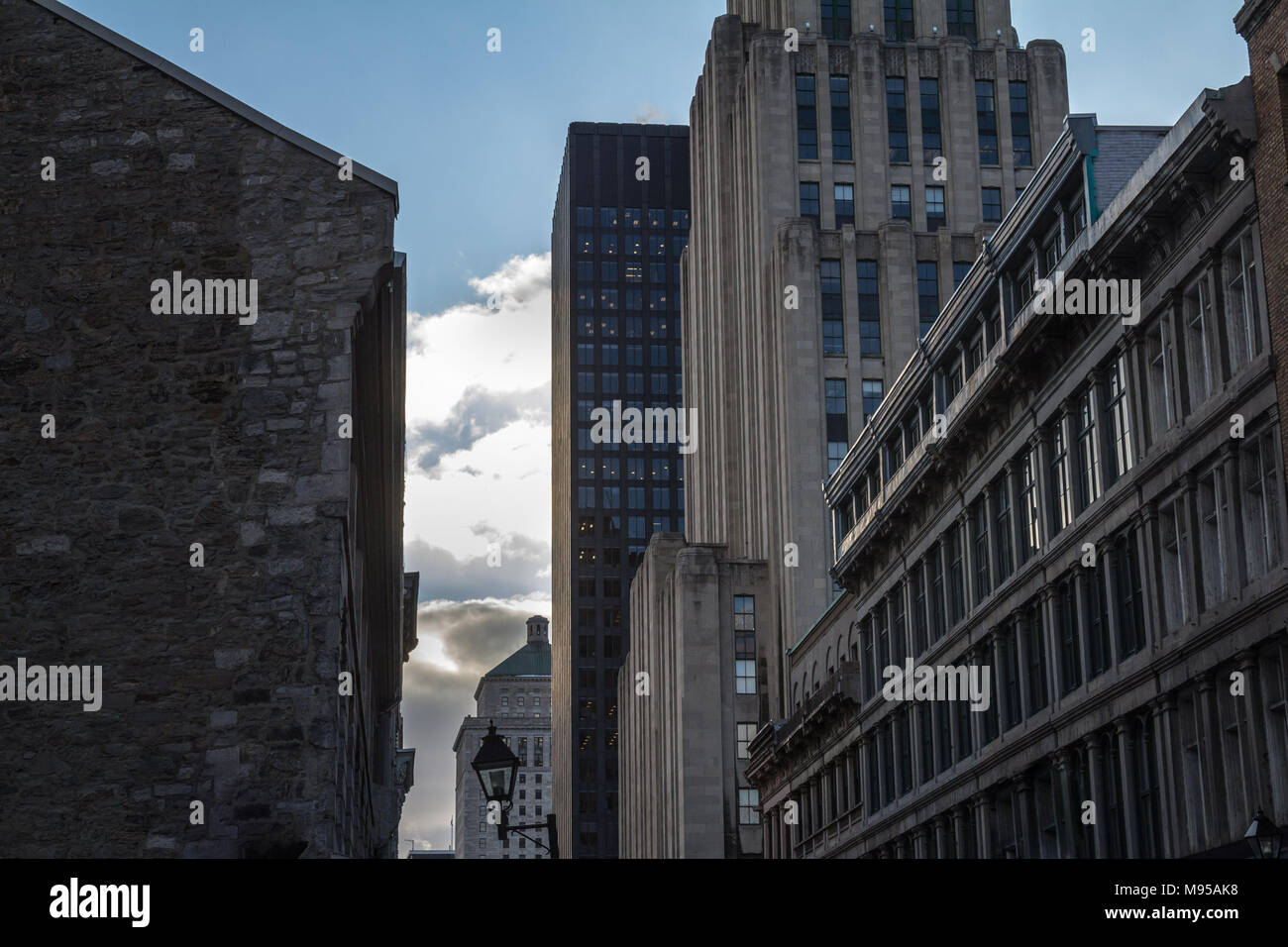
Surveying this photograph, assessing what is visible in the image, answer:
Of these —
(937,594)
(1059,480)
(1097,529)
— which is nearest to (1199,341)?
(1097,529)

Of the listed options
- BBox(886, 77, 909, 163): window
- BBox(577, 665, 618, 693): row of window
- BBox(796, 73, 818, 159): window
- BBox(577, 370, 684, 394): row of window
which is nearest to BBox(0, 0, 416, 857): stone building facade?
BBox(796, 73, 818, 159): window

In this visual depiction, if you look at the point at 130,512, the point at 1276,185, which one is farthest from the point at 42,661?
the point at 1276,185

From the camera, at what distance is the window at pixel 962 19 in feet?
363

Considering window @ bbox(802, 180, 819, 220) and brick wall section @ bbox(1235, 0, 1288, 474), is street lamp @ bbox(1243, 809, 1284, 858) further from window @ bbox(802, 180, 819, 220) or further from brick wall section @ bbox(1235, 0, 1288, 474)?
window @ bbox(802, 180, 819, 220)

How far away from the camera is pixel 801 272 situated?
9619 centimetres

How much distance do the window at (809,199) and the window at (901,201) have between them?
182 inches

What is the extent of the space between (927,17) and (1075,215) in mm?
72925

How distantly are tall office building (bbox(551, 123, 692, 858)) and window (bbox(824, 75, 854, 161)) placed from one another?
7662 centimetres

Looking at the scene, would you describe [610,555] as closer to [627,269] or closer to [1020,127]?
[627,269]

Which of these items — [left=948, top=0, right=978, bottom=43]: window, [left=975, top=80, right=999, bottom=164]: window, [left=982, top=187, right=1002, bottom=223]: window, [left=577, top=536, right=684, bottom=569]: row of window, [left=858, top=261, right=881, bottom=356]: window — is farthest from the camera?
[left=577, top=536, right=684, bottom=569]: row of window

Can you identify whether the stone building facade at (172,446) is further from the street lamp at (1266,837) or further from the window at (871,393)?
the window at (871,393)

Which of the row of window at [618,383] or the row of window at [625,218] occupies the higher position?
the row of window at [625,218]

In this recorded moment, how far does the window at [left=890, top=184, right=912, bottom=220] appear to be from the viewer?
102812 millimetres

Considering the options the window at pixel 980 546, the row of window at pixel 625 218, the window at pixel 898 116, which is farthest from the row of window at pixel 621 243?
the window at pixel 980 546
